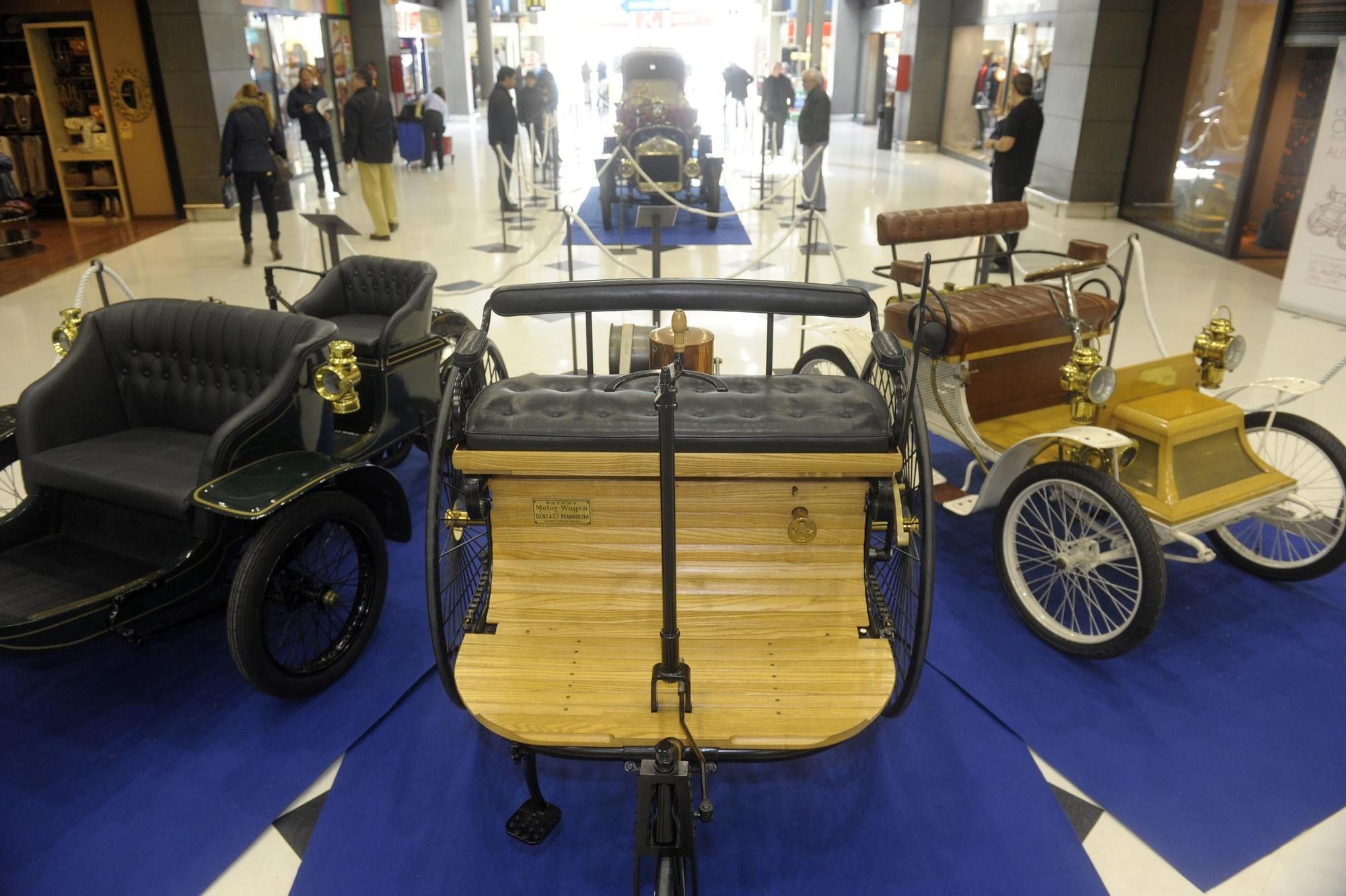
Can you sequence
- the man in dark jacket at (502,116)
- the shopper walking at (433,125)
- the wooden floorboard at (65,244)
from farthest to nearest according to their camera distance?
the shopper walking at (433,125) < the man in dark jacket at (502,116) < the wooden floorboard at (65,244)

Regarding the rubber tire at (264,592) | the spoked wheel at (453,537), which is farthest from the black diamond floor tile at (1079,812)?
the rubber tire at (264,592)

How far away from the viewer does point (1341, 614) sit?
3.18 metres

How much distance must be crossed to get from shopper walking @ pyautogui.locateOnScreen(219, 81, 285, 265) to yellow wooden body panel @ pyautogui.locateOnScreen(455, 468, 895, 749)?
6.64m

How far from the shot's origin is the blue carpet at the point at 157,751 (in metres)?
2.25

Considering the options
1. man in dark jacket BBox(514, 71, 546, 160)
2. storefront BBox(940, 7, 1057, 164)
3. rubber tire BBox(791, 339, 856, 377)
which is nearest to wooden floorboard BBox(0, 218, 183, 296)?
man in dark jacket BBox(514, 71, 546, 160)

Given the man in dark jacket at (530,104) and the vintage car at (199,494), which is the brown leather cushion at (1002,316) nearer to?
the vintage car at (199,494)

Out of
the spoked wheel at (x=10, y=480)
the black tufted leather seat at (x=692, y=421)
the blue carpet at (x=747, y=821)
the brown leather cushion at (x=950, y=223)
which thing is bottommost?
the blue carpet at (x=747, y=821)

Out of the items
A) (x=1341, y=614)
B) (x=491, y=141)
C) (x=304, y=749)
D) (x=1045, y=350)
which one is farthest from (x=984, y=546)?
(x=491, y=141)

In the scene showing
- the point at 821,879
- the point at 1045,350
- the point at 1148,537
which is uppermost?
the point at 1045,350

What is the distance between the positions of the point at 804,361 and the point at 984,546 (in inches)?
48.7

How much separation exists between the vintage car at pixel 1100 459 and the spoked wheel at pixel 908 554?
501 millimetres

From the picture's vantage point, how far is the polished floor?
228cm

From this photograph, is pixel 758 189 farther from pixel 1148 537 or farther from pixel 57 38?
pixel 1148 537

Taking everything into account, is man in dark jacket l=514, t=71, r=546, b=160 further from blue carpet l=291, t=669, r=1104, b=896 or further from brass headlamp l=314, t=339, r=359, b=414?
blue carpet l=291, t=669, r=1104, b=896
